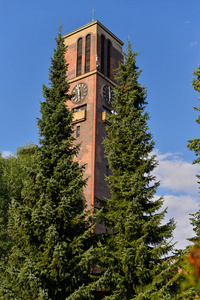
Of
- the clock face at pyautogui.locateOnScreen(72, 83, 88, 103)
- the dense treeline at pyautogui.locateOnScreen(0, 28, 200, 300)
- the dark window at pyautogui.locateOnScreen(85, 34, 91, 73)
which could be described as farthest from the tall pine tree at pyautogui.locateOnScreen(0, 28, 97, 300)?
the dark window at pyautogui.locateOnScreen(85, 34, 91, 73)

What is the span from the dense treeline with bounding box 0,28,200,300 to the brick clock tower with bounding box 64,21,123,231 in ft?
53.0

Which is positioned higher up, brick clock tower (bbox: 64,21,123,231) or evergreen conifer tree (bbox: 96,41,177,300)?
brick clock tower (bbox: 64,21,123,231)

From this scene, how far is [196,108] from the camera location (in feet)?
55.9

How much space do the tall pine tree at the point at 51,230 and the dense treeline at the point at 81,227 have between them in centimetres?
4

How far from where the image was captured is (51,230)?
11398 millimetres

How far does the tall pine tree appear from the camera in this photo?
35.8 feet

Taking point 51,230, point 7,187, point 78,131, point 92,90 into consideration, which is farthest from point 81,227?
point 92,90

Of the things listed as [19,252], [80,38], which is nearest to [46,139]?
[19,252]

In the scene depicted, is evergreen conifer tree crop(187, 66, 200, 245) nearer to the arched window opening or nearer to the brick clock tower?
the brick clock tower

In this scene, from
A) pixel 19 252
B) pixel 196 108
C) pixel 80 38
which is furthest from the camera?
pixel 80 38

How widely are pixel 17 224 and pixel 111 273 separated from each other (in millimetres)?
4081

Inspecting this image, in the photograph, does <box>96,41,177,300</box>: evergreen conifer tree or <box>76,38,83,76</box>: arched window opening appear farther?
<box>76,38,83,76</box>: arched window opening

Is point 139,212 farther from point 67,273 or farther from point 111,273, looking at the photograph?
point 67,273

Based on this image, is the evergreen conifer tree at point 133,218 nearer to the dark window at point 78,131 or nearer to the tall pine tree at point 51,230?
the tall pine tree at point 51,230
